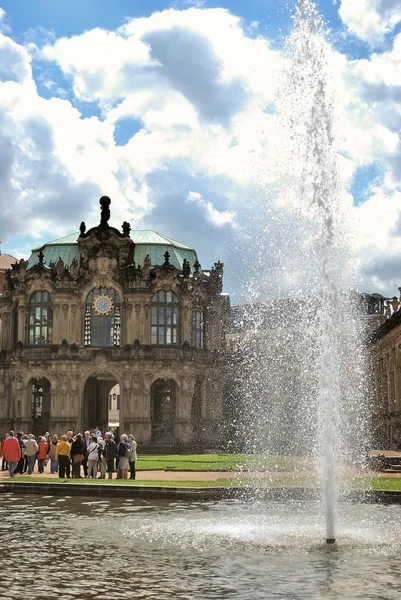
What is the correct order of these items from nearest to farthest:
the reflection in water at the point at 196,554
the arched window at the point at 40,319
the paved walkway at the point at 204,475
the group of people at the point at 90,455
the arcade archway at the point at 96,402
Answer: the reflection in water at the point at 196,554 < the paved walkway at the point at 204,475 < the group of people at the point at 90,455 < the arched window at the point at 40,319 < the arcade archway at the point at 96,402

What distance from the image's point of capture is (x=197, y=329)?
75.0 metres

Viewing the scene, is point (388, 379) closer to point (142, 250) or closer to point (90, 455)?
point (142, 250)

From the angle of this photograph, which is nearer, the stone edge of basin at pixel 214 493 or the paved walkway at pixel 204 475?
the stone edge of basin at pixel 214 493

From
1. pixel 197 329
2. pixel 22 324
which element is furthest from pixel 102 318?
pixel 197 329

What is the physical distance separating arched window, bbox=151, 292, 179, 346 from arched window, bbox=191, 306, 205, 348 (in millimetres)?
1596

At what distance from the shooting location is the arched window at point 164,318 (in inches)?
2894

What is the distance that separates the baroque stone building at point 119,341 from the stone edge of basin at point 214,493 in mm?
41445

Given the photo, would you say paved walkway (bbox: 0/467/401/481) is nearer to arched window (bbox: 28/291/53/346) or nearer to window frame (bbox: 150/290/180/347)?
window frame (bbox: 150/290/180/347)

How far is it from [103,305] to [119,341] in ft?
10.6

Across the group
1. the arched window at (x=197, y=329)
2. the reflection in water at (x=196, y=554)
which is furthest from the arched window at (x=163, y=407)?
the reflection in water at (x=196, y=554)

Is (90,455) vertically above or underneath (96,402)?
underneath

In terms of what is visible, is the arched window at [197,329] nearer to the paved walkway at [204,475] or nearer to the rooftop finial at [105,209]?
the rooftop finial at [105,209]

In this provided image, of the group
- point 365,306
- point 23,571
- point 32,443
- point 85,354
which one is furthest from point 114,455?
point 365,306

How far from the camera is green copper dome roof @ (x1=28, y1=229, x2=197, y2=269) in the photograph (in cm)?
7769
